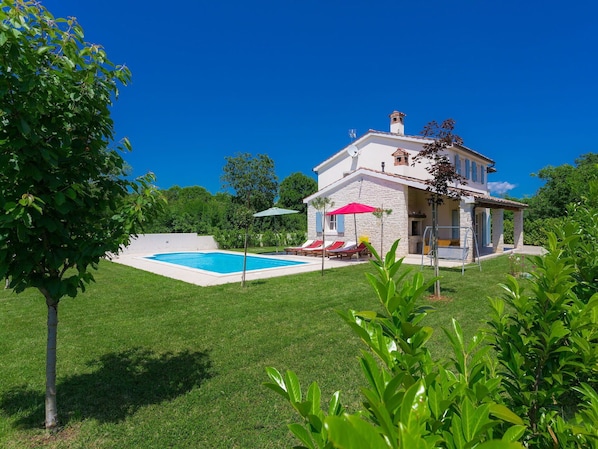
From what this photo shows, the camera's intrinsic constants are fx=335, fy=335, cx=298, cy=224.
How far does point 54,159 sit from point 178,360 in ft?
11.9

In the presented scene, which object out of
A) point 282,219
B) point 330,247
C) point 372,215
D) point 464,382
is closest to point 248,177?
point 282,219

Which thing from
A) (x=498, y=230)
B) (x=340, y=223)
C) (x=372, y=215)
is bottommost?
(x=498, y=230)

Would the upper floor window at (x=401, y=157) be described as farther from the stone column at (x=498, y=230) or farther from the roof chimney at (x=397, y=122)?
the stone column at (x=498, y=230)

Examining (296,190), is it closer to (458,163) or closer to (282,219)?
(282,219)

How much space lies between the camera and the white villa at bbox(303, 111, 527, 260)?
19422 mm

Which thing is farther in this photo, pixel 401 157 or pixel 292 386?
pixel 401 157

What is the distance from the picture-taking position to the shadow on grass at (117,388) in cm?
388

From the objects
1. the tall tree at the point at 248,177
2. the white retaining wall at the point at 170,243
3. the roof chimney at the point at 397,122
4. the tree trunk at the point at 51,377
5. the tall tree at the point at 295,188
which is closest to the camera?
the tree trunk at the point at 51,377

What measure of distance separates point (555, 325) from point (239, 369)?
440 cm

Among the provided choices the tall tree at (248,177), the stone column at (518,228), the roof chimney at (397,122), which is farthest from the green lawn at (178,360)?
the tall tree at (248,177)

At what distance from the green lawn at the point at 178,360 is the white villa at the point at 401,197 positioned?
970cm

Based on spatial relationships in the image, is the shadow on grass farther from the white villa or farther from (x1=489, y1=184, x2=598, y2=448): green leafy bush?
the white villa

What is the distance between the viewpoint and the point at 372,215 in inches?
820

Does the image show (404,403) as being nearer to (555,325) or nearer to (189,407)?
(555,325)
